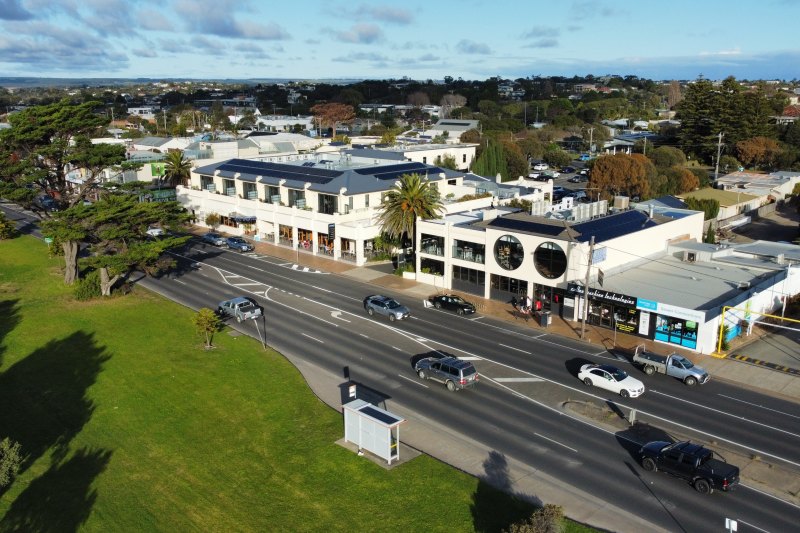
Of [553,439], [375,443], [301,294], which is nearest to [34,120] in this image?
[301,294]

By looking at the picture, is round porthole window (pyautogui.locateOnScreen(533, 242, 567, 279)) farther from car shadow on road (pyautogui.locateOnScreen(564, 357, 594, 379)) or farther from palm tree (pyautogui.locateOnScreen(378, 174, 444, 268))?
palm tree (pyautogui.locateOnScreen(378, 174, 444, 268))

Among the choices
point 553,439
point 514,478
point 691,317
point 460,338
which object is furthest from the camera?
point 460,338

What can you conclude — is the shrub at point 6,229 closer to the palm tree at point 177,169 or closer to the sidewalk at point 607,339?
the palm tree at point 177,169

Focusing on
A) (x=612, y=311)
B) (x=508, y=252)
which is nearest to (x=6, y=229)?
(x=508, y=252)

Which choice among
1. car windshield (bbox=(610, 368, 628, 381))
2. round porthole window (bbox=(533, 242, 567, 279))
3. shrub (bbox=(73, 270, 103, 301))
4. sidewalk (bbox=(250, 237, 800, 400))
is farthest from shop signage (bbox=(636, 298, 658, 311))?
shrub (bbox=(73, 270, 103, 301))

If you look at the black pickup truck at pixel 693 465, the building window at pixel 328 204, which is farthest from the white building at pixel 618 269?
the black pickup truck at pixel 693 465

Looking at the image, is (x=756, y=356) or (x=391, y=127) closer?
(x=756, y=356)

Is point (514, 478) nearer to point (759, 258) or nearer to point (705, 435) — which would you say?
point (705, 435)
